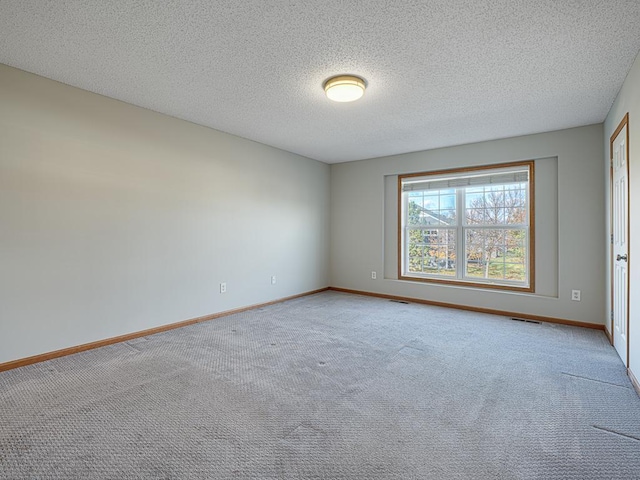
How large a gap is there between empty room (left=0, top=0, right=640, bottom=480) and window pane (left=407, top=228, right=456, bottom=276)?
Result: 5cm

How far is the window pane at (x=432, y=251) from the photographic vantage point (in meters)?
5.06

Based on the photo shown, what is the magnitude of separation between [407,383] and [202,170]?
10.5ft

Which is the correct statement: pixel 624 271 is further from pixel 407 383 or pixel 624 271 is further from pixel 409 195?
pixel 409 195

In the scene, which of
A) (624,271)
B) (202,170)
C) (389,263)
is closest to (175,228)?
(202,170)

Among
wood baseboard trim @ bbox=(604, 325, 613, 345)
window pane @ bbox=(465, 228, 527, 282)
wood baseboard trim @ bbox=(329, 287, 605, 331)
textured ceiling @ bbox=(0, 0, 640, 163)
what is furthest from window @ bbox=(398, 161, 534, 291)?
textured ceiling @ bbox=(0, 0, 640, 163)

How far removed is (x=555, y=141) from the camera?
4.06m

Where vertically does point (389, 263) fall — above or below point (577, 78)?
below

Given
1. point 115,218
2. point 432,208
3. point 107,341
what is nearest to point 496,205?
point 432,208

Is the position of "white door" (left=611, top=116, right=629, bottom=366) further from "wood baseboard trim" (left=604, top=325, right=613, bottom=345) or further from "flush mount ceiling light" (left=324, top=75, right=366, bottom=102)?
"flush mount ceiling light" (left=324, top=75, right=366, bottom=102)

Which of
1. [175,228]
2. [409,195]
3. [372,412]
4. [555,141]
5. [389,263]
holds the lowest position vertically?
[372,412]

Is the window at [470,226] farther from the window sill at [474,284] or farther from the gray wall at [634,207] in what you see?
the gray wall at [634,207]

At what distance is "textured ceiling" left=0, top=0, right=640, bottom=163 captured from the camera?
6.37ft

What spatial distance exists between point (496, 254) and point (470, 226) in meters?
0.52

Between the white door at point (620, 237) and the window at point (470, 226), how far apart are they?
3.62 ft
